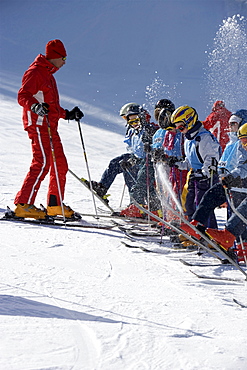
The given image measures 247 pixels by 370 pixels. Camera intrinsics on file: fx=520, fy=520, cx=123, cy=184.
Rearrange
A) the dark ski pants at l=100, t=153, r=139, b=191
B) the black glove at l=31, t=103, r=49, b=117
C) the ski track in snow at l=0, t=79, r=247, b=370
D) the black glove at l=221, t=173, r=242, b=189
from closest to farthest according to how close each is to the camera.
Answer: the ski track in snow at l=0, t=79, r=247, b=370 → the black glove at l=221, t=173, r=242, b=189 → the black glove at l=31, t=103, r=49, b=117 → the dark ski pants at l=100, t=153, r=139, b=191

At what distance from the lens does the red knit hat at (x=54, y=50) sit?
596 centimetres

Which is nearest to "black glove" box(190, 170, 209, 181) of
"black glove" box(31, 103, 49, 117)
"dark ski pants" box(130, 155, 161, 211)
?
"dark ski pants" box(130, 155, 161, 211)

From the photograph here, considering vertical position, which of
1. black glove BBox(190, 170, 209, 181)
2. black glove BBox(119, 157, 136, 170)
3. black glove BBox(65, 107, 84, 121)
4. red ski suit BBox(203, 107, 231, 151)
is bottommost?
black glove BBox(119, 157, 136, 170)

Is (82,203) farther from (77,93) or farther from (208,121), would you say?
(77,93)

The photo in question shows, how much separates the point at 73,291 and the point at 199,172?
2.50 meters

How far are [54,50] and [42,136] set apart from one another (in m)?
1.01

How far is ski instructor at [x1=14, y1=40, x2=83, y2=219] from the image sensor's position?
585 centimetres

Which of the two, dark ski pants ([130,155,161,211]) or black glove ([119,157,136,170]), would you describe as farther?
black glove ([119,157,136,170])

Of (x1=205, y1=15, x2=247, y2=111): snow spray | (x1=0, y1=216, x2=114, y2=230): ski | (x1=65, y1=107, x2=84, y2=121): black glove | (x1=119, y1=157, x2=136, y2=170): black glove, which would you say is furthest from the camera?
(x1=205, y1=15, x2=247, y2=111): snow spray

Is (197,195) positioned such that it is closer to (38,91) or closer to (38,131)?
(38,131)

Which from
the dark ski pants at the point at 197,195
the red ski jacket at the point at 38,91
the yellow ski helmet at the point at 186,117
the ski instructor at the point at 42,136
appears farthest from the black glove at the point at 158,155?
the red ski jacket at the point at 38,91

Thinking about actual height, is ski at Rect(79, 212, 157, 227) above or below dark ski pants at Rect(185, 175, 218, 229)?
below

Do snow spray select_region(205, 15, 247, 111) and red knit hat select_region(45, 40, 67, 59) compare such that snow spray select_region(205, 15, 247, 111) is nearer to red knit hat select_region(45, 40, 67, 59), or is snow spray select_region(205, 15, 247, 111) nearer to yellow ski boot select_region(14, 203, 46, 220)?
red knit hat select_region(45, 40, 67, 59)

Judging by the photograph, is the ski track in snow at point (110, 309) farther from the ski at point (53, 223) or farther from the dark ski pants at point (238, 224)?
the ski at point (53, 223)
